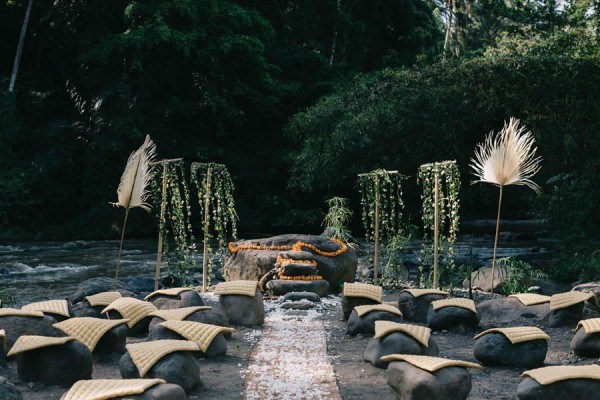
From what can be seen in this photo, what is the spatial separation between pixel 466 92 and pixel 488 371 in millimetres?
13401

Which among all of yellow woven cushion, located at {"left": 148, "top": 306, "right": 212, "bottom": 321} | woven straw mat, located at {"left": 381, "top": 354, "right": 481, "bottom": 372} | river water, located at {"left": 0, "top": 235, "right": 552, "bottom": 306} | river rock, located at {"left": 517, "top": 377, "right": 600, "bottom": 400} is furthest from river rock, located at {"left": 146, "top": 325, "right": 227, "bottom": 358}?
river water, located at {"left": 0, "top": 235, "right": 552, "bottom": 306}

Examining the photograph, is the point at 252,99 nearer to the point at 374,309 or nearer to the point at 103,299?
the point at 103,299

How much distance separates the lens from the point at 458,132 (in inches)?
776

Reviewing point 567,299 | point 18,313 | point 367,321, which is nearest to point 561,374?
point 367,321

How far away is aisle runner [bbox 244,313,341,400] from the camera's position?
5.75 metres

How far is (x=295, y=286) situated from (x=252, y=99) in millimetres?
16648

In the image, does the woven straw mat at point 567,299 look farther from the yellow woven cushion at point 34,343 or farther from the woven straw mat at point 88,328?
the yellow woven cushion at point 34,343

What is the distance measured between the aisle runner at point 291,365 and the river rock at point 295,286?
1.75 m

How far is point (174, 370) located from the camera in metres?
5.72

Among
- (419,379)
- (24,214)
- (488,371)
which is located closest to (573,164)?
(488,371)

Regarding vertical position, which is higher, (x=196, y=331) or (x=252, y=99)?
(x=252, y=99)

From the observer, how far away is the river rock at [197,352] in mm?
6859

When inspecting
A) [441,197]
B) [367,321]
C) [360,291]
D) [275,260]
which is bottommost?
[367,321]

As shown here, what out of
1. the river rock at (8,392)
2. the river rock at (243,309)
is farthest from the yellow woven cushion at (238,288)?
the river rock at (8,392)
